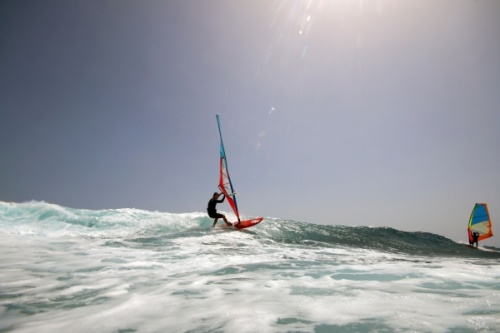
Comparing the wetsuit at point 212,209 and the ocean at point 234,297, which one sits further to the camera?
the wetsuit at point 212,209

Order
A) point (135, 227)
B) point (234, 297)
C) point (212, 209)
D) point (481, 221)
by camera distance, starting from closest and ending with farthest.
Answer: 1. point (234, 297)
2. point (212, 209)
3. point (135, 227)
4. point (481, 221)

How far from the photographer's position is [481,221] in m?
19.3

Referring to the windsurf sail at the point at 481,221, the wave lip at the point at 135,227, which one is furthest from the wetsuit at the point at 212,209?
the windsurf sail at the point at 481,221

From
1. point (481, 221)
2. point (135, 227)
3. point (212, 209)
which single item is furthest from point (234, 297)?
point (481, 221)

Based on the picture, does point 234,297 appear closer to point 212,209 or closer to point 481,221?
point 212,209

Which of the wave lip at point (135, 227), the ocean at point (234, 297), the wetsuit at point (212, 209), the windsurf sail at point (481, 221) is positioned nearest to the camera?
the ocean at point (234, 297)

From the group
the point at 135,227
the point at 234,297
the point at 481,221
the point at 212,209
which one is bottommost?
the point at 481,221

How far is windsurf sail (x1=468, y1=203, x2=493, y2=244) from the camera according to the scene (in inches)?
Result: 748

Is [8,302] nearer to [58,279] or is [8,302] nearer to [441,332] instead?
[58,279]

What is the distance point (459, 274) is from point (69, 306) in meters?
5.04

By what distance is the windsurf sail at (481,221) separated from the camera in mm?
19000

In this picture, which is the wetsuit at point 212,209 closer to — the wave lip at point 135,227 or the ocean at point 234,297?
the wave lip at point 135,227

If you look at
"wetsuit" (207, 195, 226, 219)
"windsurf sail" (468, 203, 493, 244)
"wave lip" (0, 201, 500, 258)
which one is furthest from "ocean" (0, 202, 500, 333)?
"windsurf sail" (468, 203, 493, 244)

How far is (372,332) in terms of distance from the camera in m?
2.04
